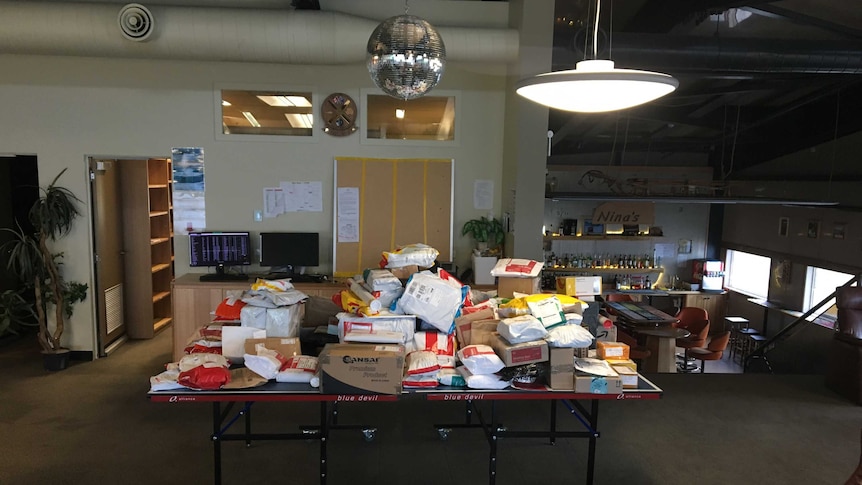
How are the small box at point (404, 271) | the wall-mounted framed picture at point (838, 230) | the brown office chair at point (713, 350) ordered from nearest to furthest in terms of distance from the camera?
the small box at point (404, 271) < the brown office chair at point (713, 350) < the wall-mounted framed picture at point (838, 230)

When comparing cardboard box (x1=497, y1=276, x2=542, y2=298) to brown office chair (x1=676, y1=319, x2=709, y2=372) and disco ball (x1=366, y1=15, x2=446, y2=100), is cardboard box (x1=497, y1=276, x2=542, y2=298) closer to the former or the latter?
disco ball (x1=366, y1=15, x2=446, y2=100)

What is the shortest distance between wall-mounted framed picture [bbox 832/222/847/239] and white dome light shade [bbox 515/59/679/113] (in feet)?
22.2

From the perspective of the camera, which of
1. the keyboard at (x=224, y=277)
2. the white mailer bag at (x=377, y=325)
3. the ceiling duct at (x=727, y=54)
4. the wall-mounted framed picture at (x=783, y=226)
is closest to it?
the white mailer bag at (x=377, y=325)

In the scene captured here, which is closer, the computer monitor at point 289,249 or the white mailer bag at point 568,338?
the white mailer bag at point 568,338

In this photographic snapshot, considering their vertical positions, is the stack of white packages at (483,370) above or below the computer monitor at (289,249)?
below

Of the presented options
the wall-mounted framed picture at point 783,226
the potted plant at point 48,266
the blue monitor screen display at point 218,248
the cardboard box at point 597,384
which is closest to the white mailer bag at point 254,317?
the cardboard box at point 597,384

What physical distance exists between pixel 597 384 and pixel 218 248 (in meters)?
4.19

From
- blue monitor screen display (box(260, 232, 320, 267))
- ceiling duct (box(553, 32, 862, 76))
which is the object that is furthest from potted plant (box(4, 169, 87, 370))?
ceiling duct (box(553, 32, 862, 76))

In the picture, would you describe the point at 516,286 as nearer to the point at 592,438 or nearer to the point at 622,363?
the point at 622,363

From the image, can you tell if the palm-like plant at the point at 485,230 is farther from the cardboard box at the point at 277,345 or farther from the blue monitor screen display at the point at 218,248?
the cardboard box at the point at 277,345

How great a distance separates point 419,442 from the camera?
13.1ft

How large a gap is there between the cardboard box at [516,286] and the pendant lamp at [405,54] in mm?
1610

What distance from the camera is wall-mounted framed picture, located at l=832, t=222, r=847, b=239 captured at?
7.06 m

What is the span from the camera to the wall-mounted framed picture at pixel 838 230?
23.2ft
